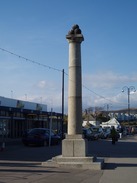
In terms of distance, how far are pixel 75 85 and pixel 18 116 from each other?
37268 millimetres

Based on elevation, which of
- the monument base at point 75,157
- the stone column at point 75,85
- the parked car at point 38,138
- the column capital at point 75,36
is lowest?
the monument base at point 75,157

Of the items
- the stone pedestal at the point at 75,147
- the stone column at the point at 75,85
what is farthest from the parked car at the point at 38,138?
the stone pedestal at the point at 75,147

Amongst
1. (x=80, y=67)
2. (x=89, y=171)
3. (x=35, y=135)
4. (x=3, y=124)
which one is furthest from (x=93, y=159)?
(x=3, y=124)

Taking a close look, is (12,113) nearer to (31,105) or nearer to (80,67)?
(31,105)

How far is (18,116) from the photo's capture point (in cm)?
5619

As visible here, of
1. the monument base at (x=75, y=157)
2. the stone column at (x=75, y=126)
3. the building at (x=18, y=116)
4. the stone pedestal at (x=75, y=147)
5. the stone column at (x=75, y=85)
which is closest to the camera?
the monument base at (x=75, y=157)

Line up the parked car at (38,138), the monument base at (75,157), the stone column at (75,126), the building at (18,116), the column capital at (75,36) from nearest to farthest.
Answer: the monument base at (75,157), the stone column at (75,126), the column capital at (75,36), the parked car at (38,138), the building at (18,116)

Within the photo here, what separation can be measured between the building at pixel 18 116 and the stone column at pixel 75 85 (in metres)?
28.5

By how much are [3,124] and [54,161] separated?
3346 cm

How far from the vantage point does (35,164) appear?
757 inches

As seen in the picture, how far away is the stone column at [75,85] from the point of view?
19.5 metres

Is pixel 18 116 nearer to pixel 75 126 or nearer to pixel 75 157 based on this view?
pixel 75 126

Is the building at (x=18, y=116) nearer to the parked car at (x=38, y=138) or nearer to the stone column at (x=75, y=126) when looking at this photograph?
the parked car at (x=38, y=138)

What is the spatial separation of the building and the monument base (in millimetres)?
29196
